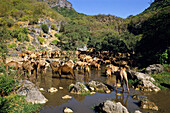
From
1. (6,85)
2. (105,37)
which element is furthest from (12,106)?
(105,37)

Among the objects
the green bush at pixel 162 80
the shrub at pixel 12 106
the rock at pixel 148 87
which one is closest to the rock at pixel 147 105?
the rock at pixel 148 87

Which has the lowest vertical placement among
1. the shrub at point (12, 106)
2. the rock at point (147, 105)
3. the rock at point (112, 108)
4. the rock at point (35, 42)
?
the rock at point (147, 105)

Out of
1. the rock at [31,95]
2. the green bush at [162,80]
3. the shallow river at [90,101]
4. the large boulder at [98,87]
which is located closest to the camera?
the shallow river at [90,101]

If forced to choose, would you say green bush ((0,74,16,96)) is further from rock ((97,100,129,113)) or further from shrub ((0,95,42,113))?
rock ((97,100,129,113))

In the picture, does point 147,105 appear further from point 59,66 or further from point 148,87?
point 59,66

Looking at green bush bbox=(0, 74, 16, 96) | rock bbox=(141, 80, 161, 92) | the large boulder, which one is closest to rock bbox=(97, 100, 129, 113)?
the large boulder

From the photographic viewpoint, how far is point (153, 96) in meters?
9.06

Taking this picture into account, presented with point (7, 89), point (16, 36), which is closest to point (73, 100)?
point (7, 89)

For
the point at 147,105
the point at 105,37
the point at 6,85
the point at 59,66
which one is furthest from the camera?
the point at 105,37

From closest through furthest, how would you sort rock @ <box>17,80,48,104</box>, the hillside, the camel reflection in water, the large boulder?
rock @ <box>17,80,48,104</box> < the camel reflection in water < the large boulder < the hillside

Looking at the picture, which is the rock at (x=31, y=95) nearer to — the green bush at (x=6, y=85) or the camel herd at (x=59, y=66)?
the green bush at (x=6, y=85)

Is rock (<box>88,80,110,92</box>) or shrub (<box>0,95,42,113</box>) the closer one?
shrub (<box>0,95,42,113</box>)

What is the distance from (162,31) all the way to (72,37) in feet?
68.0

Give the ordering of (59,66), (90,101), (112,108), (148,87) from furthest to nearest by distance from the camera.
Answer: (59,66) → (148,87) → (90,101) → (112,108)
